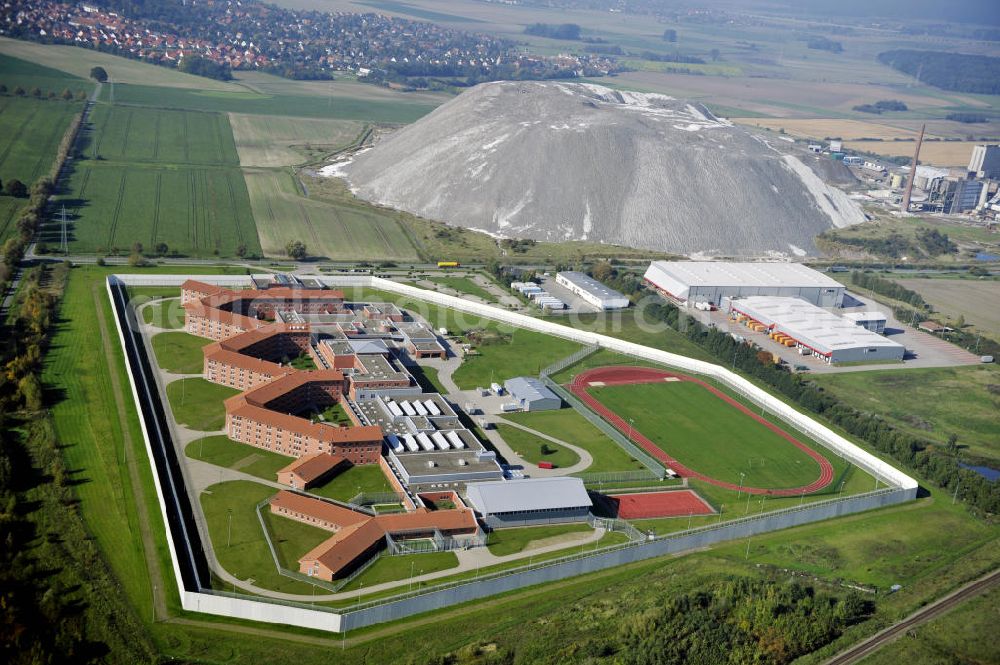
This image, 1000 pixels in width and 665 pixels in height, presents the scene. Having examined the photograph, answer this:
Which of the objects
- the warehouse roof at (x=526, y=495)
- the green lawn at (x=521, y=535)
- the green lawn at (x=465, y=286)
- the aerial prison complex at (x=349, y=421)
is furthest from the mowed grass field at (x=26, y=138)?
the green lawn at (x=521, y=535)

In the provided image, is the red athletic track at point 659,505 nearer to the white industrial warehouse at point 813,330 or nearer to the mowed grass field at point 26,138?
the white industrial warehouse at point 813,330

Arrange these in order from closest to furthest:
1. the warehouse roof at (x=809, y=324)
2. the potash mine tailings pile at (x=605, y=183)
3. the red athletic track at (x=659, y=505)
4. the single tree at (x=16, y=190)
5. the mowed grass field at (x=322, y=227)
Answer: the red athletic track at (x=659, y=505)
the warehouse roof at (x=809, y=324)
the mowed grass field at (x=322, y=227)
the single tree at (x=16, y=190)
the potash mine tailings pile at (x=605, y=183)

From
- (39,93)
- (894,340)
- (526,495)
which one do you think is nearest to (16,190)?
(39,93)

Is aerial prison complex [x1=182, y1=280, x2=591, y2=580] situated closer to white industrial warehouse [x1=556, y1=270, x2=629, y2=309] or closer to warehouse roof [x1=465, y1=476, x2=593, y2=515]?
warehouse roof [x1=465, y1=476, x2=593, y2=515]

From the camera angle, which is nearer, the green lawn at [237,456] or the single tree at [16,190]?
the green lawn at [237,456]

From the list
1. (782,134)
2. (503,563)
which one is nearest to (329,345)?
(503,563)

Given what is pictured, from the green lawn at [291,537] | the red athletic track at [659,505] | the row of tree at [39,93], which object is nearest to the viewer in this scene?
the green lawn at [291,537]

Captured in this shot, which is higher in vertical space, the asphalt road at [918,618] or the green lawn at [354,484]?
the asphalt road at [918,618]
